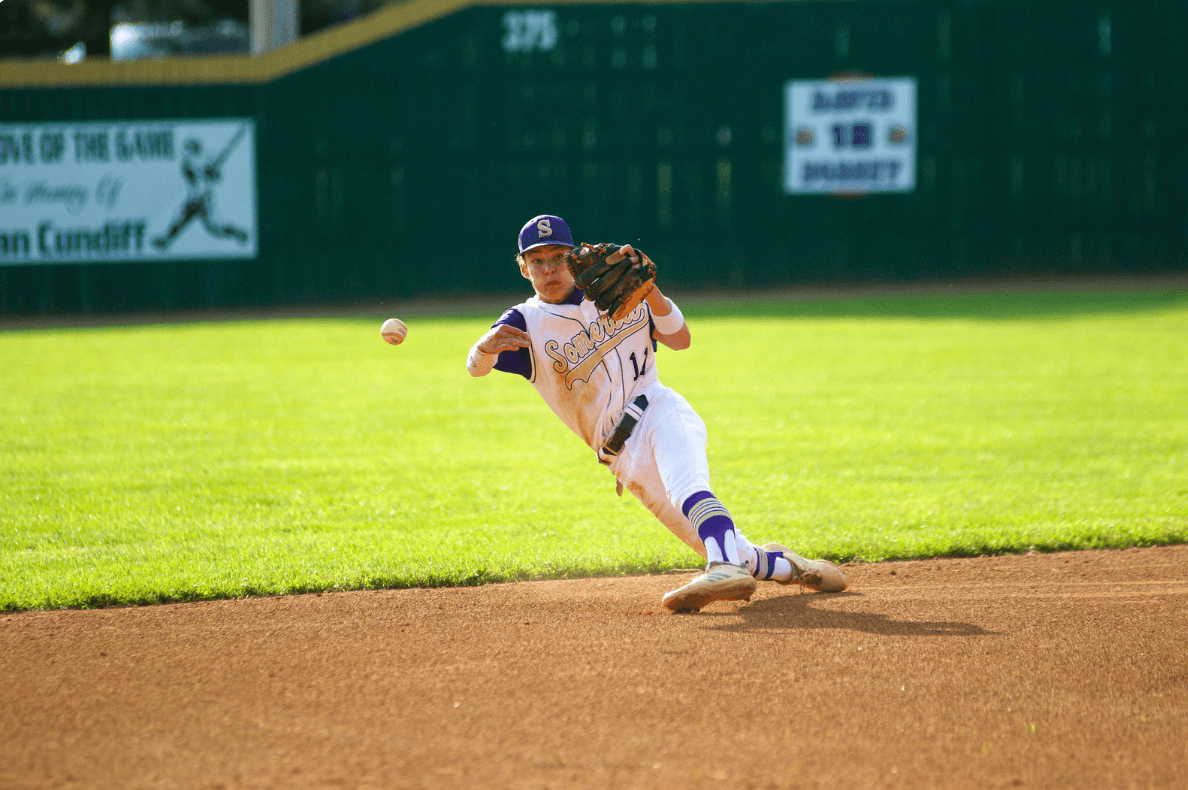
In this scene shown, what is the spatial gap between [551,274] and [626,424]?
2.31ft

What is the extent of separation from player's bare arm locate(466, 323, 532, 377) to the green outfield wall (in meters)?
15.0

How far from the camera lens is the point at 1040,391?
33.0 feet

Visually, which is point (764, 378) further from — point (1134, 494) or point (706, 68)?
point (706, 68)

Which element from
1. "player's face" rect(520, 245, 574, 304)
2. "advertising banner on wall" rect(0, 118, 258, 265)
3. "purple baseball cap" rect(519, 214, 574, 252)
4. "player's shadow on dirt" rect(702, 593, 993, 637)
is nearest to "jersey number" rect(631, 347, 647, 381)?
"player's face" rect(520, 245, 574, 304)

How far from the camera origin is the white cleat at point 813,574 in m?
4.65

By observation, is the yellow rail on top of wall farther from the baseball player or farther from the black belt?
the black belt

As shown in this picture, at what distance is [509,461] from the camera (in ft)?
26.0

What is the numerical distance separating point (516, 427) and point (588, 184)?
11492mm

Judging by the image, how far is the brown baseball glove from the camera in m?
4.34

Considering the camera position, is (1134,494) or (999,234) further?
(999,234)

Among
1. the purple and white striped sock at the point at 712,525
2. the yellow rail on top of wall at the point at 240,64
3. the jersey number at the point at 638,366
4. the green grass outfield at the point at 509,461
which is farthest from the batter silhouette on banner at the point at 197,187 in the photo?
the purple and white striped sock at the point at 712,525

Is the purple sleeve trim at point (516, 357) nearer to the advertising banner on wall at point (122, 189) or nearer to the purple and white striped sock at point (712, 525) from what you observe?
the purple and white striped sock at point (712, 525)

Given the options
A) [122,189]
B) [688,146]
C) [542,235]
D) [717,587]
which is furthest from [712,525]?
[122,189]

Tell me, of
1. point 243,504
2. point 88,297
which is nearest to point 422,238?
point 88,297
